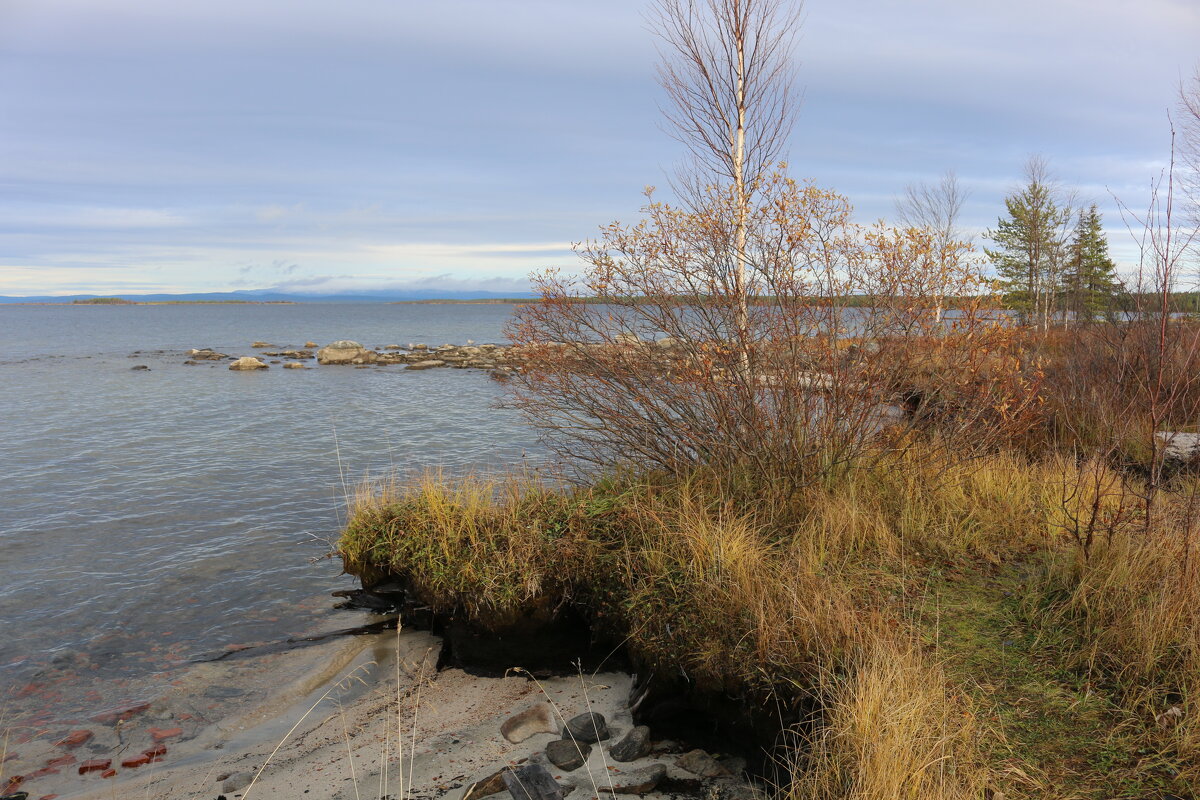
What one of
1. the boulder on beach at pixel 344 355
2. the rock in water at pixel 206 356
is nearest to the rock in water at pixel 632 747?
the boulder on beach at pixel 344 355

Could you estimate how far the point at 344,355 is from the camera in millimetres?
37938

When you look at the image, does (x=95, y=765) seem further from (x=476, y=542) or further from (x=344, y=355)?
(x=344, y=355)

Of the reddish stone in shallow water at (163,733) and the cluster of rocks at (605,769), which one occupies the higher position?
the cluster of rocks at (605,769)

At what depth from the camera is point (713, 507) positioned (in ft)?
21.0

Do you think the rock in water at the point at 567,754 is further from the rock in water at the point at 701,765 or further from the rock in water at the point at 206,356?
the rock in water at the point at 206,356

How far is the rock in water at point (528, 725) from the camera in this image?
16.2 ft

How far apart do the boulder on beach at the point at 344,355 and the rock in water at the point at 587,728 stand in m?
35.5

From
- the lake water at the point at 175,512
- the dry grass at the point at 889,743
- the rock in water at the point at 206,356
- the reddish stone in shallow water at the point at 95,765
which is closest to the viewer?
the dry grass at the point at 889,743

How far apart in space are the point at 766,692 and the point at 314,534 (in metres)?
7.52

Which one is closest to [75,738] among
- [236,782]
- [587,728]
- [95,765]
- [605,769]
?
[95,765]

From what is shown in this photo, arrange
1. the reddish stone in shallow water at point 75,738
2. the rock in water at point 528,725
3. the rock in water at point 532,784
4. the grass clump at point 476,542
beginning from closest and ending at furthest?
the rock in water at point 532,784, the rock in water at point 528,725, the reddish stone in shallow water at point 75,738, the grass clump at point 476,542

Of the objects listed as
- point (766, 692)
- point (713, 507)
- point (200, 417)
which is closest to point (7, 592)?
point (713, 507)

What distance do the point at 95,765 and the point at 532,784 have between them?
11.5ft

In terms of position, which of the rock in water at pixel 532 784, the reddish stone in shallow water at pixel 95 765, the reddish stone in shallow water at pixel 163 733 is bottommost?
the reddish stone in shallow water at pixel 163 733
